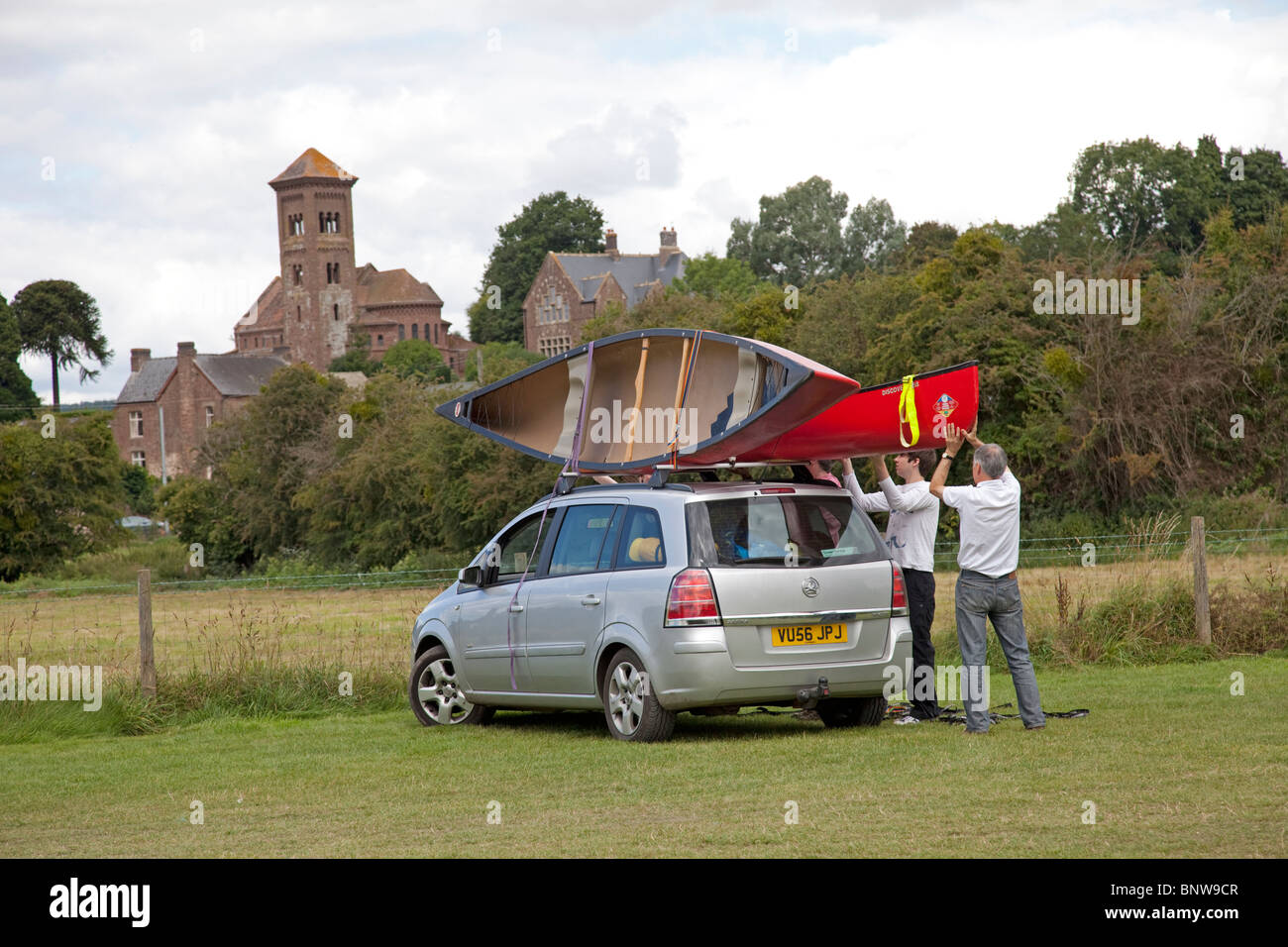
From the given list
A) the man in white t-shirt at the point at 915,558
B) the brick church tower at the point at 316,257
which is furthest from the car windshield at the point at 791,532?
the brick church tower at the point at 316,257

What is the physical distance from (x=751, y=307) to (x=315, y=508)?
21761 millimetres

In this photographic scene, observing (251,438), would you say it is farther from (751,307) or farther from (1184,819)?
(1184,819)

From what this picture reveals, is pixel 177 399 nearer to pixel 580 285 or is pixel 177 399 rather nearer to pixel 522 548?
pixel 580 285

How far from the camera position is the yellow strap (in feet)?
36.4

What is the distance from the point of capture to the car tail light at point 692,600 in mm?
10422

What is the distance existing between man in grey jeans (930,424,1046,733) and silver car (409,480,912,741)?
65cm

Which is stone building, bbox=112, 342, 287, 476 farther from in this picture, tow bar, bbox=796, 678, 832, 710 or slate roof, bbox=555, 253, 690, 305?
tow bar, bbox=796, 678, 832, 710

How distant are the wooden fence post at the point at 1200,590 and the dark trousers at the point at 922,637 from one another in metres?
5.57

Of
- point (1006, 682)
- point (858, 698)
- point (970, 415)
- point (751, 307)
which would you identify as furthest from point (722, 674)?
point (751, 307)

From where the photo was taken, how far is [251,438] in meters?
73.6
